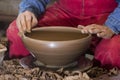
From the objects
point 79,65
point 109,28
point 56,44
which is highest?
point 109,28

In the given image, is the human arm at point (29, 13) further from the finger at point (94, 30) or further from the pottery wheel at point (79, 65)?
the finger at point (94, 30)

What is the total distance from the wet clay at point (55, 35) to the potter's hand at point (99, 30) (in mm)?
69

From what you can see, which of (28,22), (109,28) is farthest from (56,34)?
(109,28)

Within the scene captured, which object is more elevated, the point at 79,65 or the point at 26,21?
the point at 26,21

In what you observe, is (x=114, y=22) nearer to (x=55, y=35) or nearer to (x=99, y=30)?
(x=99, y=30)

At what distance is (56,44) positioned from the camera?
172 centimetres

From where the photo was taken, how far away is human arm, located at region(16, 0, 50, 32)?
1.95 metres

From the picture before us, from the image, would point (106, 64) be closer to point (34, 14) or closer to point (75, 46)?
point (75, 46)

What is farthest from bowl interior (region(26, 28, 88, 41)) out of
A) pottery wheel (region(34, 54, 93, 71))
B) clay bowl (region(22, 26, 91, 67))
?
pottery wheel (region(34, 54, 93, 71))

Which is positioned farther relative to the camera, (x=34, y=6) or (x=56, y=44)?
(x=34, y=6)

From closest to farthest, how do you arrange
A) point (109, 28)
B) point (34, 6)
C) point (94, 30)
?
point (94, 30)
point (109, 28)
point (34, 6)

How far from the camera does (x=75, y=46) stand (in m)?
A: 1.75

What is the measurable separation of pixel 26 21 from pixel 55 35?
0.21 metres

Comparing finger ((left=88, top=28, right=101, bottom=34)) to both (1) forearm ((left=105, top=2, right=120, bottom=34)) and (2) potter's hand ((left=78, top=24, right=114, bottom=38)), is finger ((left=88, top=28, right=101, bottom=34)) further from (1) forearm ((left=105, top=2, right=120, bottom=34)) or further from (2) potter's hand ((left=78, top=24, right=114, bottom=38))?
(1) forearm ((left=105, top=2, right=120, bottom=34))
